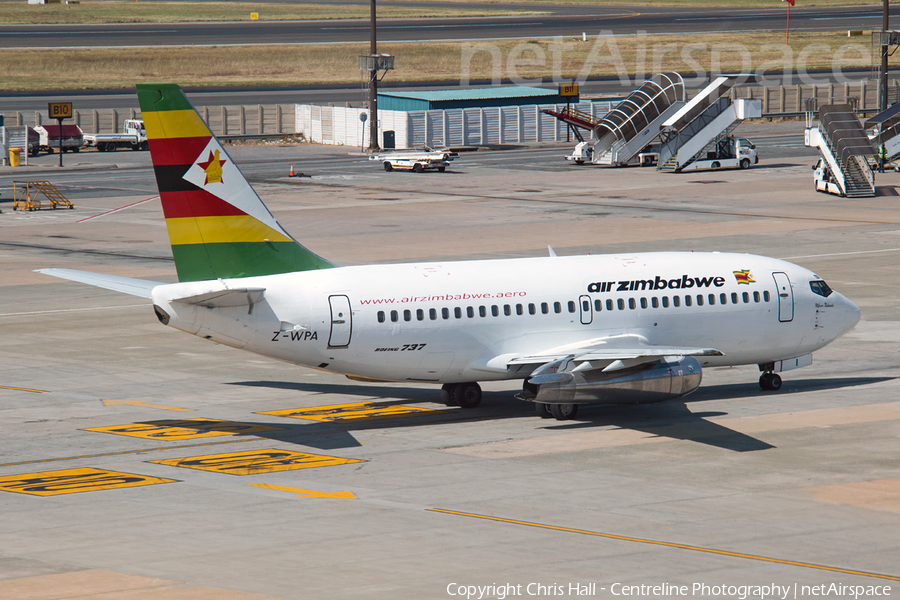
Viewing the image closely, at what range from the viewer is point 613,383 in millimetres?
33188

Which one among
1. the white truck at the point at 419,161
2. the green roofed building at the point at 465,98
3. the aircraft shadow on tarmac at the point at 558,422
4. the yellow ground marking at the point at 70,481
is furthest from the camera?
the green roofed building at the point at 465,98

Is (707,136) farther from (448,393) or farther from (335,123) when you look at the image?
(448,393)

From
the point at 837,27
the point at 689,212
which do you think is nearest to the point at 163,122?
the point at 689,212

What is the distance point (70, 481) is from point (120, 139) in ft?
344

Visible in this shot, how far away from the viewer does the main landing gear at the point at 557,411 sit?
3406 cm

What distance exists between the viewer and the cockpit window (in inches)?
1507

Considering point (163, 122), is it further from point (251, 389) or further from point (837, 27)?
point (837, 27)

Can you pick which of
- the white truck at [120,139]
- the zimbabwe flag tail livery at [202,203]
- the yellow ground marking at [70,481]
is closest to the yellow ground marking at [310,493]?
the yellow ground marking at [70,481]

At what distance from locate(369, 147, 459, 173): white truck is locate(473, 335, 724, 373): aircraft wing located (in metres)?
73.2

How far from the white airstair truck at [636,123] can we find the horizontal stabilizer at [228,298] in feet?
267

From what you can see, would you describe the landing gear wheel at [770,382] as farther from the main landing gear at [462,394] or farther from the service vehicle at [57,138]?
the service vehicle at [57,138]

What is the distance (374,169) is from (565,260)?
2959 inches

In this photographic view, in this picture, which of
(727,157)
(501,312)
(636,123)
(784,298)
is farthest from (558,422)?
(636,123)

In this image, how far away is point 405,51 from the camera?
174625 mm
